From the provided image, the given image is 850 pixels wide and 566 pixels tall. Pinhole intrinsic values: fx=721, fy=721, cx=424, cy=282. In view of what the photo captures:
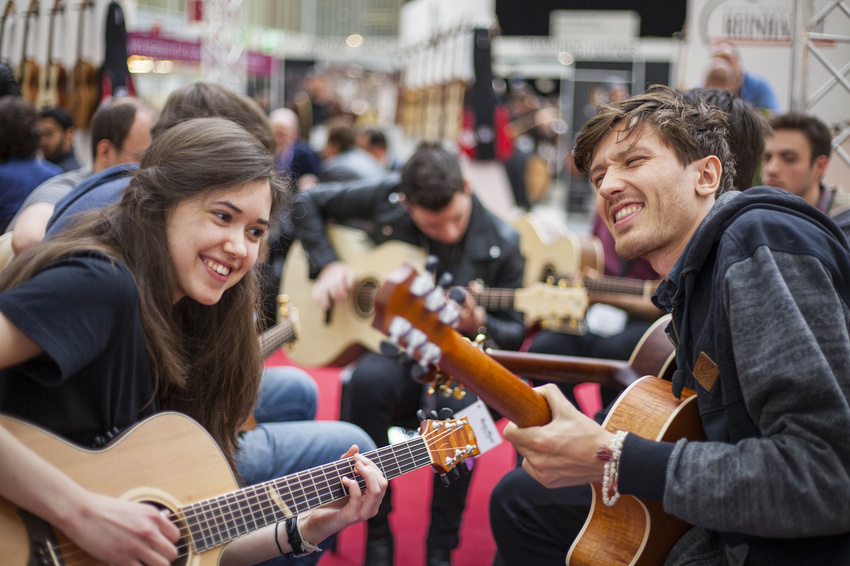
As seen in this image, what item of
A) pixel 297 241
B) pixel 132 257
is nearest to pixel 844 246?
pixel 132 257

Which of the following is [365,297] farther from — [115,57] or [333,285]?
[115,57]

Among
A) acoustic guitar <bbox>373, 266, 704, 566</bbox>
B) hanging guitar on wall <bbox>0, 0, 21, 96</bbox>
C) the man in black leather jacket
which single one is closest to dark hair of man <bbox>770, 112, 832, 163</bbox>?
the man in black leather jacket

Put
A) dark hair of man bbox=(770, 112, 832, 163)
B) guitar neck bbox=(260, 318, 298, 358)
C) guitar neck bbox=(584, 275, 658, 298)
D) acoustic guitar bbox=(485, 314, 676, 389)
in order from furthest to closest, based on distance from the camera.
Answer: guitar neck bbox=(584, 275, 658, 298) → dark hair of man bbox=(770, 112, 832, 163) → guitar neck bbox=(260, 318, 298, 358) → acoustic guitar bbox=(485, 314, 676, 389)

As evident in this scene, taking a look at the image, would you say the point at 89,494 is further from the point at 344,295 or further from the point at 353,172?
the point at 353,172

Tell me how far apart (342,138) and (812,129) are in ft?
15.9

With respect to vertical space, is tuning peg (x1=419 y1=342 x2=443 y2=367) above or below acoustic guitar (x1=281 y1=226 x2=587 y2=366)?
above

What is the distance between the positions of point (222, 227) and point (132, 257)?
0.68 ft

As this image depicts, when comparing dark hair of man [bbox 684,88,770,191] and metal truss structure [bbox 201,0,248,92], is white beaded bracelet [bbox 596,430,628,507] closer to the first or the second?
dark hair of man [bbox 684,88,770,191]

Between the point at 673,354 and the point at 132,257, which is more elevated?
the point at 132,257

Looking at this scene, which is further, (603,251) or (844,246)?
(603,251)

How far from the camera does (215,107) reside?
2715mm

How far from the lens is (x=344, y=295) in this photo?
3.50 metres

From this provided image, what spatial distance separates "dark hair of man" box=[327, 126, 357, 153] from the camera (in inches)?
286

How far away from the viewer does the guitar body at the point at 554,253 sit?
4.43m
